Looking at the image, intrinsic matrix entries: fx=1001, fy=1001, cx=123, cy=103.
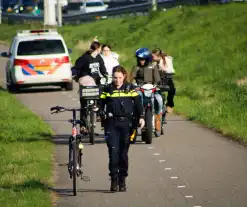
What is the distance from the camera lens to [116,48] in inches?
1682

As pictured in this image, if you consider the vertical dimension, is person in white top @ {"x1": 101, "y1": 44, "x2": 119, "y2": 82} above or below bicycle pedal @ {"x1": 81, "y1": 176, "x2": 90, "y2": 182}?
above

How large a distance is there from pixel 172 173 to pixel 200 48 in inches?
859

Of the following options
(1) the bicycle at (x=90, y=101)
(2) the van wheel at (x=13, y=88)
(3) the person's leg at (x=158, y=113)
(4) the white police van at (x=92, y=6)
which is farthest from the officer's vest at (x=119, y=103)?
(4) the white police van at (x=92, y=6)

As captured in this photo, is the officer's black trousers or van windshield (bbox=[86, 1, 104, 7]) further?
van windshield (bbox=[86, 1, 104, 7])

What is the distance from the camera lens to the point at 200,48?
116 feet

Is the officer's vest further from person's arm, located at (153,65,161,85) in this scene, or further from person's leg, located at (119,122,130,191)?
person's arm, located at (153,65,161,85)

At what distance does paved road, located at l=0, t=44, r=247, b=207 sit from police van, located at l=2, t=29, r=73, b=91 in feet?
29.0

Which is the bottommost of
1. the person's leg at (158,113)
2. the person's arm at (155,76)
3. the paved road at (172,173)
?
the paved road at (172,173)

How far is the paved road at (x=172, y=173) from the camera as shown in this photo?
11758mm

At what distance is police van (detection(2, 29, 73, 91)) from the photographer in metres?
28.6

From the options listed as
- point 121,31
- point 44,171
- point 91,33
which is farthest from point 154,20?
point 44,171

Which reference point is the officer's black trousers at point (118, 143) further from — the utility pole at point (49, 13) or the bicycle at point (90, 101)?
the utility pole at point (49, 13)

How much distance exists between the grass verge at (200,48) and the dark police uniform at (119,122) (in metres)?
5.41

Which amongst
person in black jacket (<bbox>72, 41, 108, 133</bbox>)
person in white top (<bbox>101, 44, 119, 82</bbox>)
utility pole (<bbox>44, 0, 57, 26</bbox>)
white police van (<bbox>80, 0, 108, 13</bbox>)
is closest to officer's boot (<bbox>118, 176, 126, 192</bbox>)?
person in black jacket (<bbox>72, 41, 108, 133</bbox>)
